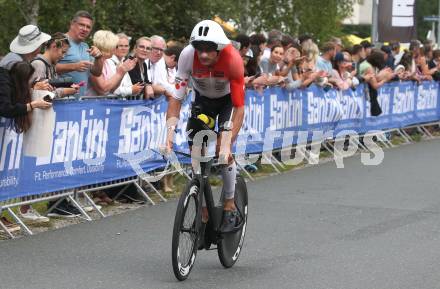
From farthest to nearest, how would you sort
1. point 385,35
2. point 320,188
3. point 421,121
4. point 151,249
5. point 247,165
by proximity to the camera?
point 385,35 → point 421,121 → point 247,165 → point 320,188 → point 151,249

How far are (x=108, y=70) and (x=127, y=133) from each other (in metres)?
0.79

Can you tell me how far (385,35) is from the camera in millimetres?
24000

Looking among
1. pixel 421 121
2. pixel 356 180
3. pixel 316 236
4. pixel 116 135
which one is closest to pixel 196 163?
pixel 316 236

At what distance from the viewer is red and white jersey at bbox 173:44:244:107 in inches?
314

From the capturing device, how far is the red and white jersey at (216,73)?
314 inches

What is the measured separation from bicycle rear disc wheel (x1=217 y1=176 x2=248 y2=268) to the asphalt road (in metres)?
0.10

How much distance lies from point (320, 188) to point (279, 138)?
97.0 inches

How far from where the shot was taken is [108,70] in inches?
475

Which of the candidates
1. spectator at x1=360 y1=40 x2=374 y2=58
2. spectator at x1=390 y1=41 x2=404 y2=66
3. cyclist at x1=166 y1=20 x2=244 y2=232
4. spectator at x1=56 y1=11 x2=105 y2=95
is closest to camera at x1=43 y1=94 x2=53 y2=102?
spectator at x1=56 y1=11 x2=105 y2=95

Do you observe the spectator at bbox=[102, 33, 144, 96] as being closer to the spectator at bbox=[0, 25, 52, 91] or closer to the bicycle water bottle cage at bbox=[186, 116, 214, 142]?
the spectator at bbox=[0, 25, 52, 91]

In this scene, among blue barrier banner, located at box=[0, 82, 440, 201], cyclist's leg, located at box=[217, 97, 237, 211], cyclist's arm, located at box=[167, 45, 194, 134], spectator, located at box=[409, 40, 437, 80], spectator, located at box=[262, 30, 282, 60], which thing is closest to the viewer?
cyclist's arm, located at box=[167, 45, 194, 134]

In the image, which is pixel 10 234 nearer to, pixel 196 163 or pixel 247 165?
pixel 196 163

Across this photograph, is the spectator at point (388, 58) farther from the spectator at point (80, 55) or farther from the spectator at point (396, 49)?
the spectator at point (80, 55)

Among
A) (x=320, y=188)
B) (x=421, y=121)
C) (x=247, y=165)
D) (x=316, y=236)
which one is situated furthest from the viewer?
(x=421, y=121)
